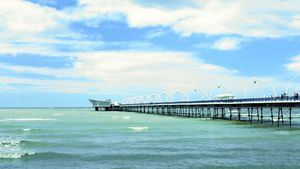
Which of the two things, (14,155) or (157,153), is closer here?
(14,155)

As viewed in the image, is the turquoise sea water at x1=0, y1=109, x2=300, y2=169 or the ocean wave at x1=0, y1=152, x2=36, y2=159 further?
the ocean wave at x1=0, y1=152, x2=36, y2=159

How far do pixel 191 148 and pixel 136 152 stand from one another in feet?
14.7

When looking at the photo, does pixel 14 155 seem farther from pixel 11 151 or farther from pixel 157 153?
pixel 157 153

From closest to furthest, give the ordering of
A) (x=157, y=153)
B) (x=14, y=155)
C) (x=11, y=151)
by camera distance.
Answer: (x=14, y=155) → (x=157, y=153) → (x=11, y=151)

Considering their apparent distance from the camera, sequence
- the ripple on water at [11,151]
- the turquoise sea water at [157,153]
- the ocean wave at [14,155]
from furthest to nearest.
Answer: the ripple on water at [11,151], the ocean wave at [14,155], the turquoise sea water at [157,153]

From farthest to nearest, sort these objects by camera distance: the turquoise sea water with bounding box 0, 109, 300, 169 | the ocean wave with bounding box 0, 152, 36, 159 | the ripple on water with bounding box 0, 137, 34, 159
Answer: the ripple on water with bounding box 0, 137, 34, 159, the ocean wave with bounding box 0, 152, 36, 159, the turquoise sea water with bounding box 0, 109, 300, 169

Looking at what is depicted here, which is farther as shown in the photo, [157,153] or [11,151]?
[11,151]

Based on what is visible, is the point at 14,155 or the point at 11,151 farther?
the point at 11,151

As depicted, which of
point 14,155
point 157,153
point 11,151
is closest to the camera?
point 14,155

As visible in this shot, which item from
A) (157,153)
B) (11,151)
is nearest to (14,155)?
(11,151)

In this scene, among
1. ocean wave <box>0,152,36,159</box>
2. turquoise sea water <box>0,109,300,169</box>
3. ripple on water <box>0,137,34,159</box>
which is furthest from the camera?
ripple on water <box>0,137,34,159</box>

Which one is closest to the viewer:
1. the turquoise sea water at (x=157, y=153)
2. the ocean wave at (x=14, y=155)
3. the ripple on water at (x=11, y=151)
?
the turquoise sea water at (x=157, y=153)

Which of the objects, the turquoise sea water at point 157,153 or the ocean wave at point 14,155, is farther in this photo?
the ocean wave at point 14,155

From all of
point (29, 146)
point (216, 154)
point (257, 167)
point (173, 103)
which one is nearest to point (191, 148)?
point (216, 154)
